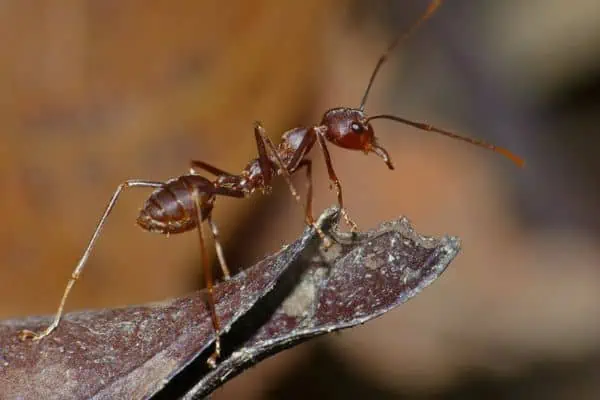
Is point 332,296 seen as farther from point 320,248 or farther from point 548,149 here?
point 548,149

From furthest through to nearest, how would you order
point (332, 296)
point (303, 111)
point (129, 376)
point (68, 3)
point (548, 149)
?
A: point (548, 149) → point (303, 111) → point (68, 3) → point (332, 296) → point (129, 376)

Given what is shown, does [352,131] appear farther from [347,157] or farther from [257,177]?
[347,157]

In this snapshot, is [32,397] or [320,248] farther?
[320,248]

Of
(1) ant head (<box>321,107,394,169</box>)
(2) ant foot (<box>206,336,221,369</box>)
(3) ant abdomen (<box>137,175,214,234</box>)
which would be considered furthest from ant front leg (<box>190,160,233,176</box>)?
(2) ant foot (<box>206,336,221,369</box>)

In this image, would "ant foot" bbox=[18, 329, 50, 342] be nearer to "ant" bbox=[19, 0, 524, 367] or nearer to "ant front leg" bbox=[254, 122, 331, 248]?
"ant" bbox=[19, 0, 524, 367]

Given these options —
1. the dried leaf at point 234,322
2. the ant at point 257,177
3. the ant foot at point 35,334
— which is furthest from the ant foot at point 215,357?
the ant at point 257,177

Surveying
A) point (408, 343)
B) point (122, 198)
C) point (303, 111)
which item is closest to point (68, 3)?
point (122, 198)
